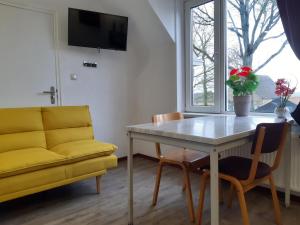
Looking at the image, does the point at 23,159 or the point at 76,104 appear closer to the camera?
the point at 23,159

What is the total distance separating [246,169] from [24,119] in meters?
2.18

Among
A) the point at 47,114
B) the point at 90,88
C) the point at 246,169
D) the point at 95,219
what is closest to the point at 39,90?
the point at 47,114

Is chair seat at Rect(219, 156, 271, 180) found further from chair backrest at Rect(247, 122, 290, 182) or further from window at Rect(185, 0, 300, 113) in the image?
window at Rect(185, 0, 300, 113)

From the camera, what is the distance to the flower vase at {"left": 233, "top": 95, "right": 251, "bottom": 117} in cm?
234

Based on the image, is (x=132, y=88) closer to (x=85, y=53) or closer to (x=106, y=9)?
(x=85, y=53)

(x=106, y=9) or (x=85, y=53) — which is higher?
(x=106, y=9)

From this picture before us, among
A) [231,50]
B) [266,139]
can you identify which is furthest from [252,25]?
[266,139]

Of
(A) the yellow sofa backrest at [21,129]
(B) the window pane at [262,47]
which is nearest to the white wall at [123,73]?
(A) the yellow sofa backrest at [21,129]

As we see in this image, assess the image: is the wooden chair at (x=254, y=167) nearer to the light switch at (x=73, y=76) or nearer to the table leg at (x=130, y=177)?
the table leg at (x=130, y=177)

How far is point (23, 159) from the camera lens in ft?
6.79

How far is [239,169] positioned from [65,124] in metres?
1.96

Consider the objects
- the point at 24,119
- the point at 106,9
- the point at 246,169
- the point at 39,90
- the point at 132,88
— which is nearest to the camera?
the point at 246,169

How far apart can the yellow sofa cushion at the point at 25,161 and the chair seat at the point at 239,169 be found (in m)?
1.38

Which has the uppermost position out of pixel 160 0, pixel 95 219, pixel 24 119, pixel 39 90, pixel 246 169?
pixel 160 0
